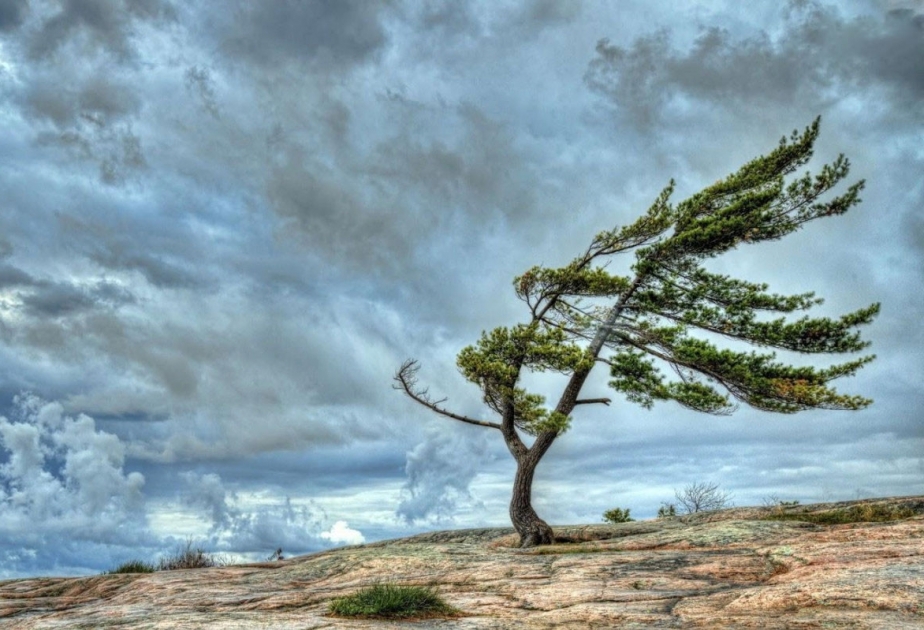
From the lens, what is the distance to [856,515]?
21047mm

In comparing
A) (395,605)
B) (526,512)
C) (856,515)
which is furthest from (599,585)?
(856,515)

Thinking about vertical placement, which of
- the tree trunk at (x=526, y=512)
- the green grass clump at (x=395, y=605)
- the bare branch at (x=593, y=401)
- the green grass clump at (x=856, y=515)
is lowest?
the green grass clump at (x=395, y=605)

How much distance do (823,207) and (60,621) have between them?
22964 mm

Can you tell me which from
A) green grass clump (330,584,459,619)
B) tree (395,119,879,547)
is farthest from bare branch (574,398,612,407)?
green grass clump (330,584,459,619)

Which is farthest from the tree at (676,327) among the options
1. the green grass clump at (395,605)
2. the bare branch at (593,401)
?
the green grass clump at (395,605)

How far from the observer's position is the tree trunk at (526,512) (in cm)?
2270

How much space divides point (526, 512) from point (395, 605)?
12.5 m

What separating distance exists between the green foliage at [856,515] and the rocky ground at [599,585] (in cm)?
15

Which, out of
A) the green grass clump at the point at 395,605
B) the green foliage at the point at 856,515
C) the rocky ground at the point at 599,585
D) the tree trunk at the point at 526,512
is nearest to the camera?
the rocky ground at the point at 599,585

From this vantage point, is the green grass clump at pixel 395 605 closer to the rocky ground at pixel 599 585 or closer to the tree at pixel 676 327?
the rocky ground at pixel 599 585

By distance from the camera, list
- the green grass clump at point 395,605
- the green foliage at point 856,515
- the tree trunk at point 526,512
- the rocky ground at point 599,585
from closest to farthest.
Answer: the rocky ground at point 599,585, the green grass clump at point 395,605, the green foliage at point 856,515, the tree trunk at point 526,512

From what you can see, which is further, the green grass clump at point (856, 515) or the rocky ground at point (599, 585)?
the green grass clump at point (856, 515)

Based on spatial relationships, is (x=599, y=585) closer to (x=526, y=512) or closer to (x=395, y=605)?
(x=395, y=605)

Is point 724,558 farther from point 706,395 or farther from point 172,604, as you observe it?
point 172,604
